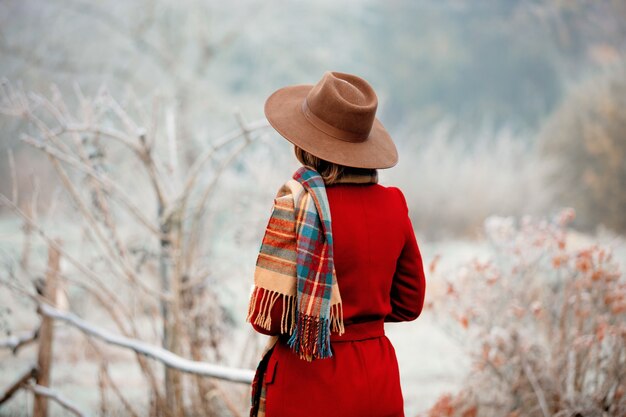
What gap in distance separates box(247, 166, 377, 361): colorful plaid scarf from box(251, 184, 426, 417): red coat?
55 mm

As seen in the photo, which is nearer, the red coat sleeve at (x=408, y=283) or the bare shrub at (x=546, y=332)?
the red coat sleeve at (x=408, y=283)

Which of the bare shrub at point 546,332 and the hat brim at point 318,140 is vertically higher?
the hat brim at point 318,140

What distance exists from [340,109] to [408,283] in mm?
516

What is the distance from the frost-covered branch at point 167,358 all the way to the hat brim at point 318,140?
2.58 ft

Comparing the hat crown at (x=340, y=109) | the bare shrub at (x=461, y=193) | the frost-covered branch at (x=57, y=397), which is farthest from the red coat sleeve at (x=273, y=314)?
the bare shrub at (x=461, y=193)

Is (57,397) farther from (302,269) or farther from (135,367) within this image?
(135,367)

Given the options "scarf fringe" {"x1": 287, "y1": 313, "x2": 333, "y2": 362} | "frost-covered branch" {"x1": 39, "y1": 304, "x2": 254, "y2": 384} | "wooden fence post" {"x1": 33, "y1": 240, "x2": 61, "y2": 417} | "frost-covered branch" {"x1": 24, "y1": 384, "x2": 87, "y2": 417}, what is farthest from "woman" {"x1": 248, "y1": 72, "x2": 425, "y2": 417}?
"wooden fence post" {"x1": 33, "y1": 240, "x2": 61, "y2": 417}

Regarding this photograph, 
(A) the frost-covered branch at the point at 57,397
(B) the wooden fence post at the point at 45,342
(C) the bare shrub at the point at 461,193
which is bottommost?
(A) the frost-covered branch at the point at 57,397

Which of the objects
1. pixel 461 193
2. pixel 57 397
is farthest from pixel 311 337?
pixel 461 193

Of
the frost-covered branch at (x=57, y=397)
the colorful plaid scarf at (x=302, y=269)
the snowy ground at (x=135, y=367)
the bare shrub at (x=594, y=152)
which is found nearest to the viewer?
the colorful plaid scarf at (x=302, y=269)

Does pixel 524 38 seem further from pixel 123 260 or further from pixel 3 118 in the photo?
pixel 123 260

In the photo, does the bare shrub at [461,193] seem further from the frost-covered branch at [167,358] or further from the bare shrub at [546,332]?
the frost-covered branch at [167,358]

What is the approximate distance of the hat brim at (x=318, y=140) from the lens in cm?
142

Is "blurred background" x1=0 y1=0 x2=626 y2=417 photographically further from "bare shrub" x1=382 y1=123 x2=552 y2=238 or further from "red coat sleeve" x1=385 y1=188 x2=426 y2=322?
"red coat sleeve" x1=385 y1=188 x2=426 y2=322
